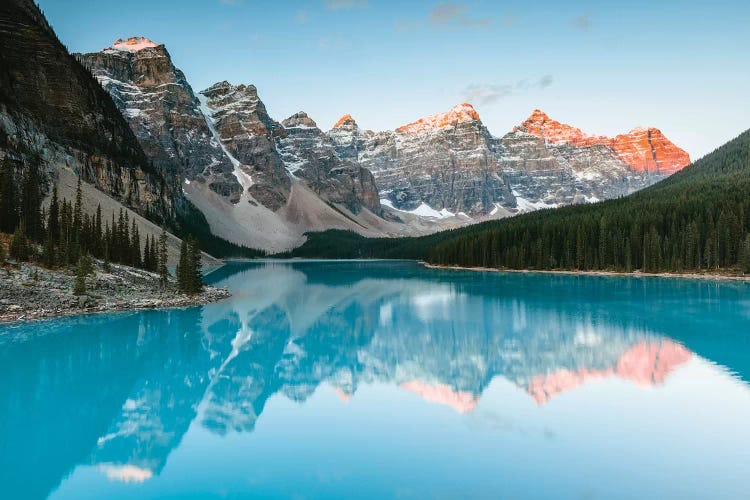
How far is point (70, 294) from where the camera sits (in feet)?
117

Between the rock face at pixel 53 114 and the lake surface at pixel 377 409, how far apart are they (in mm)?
53078

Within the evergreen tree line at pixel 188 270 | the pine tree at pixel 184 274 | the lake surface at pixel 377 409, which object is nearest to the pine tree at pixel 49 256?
the lake surface at pixel 377 409

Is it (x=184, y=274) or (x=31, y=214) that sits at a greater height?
(x=31, y=214)

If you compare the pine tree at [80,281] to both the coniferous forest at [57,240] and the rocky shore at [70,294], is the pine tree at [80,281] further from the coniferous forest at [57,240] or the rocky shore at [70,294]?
the rocky shore at [70,294]

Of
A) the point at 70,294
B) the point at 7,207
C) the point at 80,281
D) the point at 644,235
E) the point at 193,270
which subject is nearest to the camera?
the point at 70,294

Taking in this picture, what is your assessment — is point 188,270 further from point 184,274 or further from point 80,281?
point 80,281

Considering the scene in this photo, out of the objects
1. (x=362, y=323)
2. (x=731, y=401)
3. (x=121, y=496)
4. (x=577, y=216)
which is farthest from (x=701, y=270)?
(x=121, y=496)

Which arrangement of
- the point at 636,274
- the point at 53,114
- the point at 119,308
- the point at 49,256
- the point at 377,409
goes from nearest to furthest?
the point at 377,409
the point at 49,256
the point at 119,308
the point at 636,274
the point at 53,114

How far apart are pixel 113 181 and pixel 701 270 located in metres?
105

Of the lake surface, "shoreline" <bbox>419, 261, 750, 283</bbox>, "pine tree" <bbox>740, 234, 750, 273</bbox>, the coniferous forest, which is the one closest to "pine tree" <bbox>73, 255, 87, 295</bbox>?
the coniferous forest

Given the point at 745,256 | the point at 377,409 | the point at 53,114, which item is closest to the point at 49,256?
the point at 377,409

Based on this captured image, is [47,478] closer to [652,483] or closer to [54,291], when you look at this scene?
[652,483]

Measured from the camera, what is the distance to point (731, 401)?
1712 centimetres

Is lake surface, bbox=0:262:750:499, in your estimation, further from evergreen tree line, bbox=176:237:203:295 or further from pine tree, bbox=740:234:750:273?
pine tree, bbox=740:234:750:273
